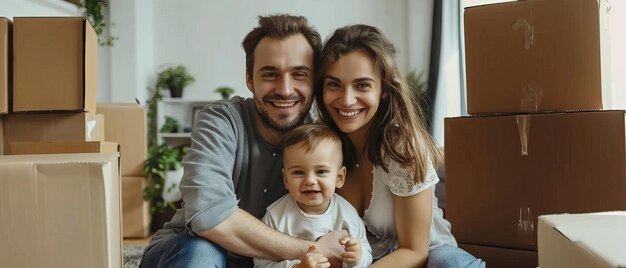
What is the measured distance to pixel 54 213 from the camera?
88cm

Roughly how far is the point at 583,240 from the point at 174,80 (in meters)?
4.19

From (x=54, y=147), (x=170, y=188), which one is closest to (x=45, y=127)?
(x=54, y=147)

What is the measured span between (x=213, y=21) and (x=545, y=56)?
3733mm

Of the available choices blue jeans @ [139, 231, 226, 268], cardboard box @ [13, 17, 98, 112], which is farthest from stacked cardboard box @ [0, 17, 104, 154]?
blue jeans @ [139, 231, 226, 268]

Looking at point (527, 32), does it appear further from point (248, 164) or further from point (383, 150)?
point (248, 164)

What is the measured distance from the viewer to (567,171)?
4.87ft

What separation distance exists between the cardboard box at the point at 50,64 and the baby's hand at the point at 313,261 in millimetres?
1046

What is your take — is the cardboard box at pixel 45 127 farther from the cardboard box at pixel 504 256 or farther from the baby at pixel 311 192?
the cardboard box at pixel 504 256

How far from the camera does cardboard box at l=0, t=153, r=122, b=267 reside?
87 cm

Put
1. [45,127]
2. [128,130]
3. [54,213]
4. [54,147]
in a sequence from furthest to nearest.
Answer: [128,130] → [45,127] → [54,147] → [54,213]

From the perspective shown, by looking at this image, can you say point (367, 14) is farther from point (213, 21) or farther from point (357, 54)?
point (357, 54)

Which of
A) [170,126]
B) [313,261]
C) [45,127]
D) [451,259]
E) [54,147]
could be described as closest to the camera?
[313,261]

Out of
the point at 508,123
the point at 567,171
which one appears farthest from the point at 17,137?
the point at 567,171

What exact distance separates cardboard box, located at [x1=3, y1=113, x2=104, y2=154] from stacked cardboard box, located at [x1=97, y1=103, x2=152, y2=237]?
5.93ft
